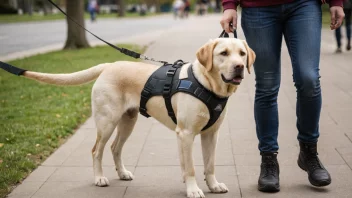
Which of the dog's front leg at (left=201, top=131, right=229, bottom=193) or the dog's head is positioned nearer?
the dog's head

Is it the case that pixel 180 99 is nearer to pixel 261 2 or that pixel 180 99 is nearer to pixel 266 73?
pixel 266 73

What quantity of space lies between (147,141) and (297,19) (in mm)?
2608

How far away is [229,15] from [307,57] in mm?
711

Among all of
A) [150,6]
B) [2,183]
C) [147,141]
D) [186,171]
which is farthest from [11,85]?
[150,6]

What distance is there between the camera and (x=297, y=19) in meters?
4.16

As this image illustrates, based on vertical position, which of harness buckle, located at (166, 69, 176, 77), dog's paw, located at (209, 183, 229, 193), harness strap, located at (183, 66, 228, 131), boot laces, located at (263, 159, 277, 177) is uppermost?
harness buckle, located at (166, 69, 176, 77)

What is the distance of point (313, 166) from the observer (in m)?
4.41

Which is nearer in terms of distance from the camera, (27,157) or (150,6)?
(27,157)

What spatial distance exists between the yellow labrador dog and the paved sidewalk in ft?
0.72

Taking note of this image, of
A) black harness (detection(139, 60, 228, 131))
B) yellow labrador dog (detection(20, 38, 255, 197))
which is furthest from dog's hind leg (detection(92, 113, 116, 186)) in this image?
black harness (detection(139, 60, 228, 131))

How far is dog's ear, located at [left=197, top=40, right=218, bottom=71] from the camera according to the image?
394cm

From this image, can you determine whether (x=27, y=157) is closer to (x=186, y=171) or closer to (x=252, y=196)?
(x=186, y=171)

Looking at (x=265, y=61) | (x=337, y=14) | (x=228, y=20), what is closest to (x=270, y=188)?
(x=265, y=61)

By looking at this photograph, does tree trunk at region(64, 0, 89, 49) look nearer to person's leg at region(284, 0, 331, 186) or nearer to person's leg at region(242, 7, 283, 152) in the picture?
person's leg at region(242, 7, 283, 152)
